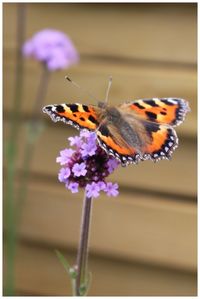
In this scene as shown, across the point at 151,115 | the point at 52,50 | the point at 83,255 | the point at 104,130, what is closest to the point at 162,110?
the point at 151,115

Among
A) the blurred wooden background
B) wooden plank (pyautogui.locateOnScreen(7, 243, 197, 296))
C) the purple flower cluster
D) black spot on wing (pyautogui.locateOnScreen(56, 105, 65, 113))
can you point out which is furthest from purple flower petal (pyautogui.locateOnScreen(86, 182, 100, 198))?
wooden plank (pyautogui.locateOnScreen(7, 243, 197, 296))

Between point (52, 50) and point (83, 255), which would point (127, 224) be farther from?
point (83, 255)

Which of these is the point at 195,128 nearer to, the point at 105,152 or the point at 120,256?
the point at 120,256

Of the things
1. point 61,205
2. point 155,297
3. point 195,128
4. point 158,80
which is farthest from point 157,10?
point 155,297

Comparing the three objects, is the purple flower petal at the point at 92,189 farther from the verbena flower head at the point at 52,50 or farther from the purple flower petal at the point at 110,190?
the verbena flower head at the point at 52,50

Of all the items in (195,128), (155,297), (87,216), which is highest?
(195,128)

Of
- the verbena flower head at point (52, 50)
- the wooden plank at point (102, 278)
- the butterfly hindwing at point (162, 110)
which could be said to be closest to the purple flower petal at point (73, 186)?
the butterfly hindwing at point (162, 110)
